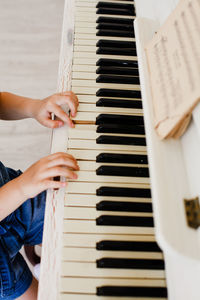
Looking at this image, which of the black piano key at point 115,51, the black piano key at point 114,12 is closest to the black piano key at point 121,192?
the black piano key at point 115,51

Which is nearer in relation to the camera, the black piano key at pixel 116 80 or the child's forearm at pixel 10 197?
the child's forearm at pixel 10 197

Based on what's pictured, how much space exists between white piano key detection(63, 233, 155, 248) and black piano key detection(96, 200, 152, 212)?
0.07 metres

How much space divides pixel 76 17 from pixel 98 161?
0.68 m

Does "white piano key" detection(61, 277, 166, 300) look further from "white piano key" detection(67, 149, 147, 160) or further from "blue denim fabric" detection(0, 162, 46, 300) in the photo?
"blue denim fabric" detection(0, 162, 46, 300)

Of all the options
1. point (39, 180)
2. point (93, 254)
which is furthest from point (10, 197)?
point (93, 254)

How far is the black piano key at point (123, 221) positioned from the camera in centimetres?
78

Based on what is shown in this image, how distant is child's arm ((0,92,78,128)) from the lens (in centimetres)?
96

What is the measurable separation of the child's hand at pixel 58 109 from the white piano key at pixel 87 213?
0.92ft

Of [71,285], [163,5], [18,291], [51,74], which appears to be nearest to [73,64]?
[163,5]

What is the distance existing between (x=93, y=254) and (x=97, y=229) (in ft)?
0.21

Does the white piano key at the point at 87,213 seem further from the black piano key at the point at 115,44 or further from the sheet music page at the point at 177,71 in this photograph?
the black piano key at the point at 115,44

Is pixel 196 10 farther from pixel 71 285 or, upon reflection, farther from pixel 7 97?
pixel 7 97

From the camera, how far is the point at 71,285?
28.1 inches

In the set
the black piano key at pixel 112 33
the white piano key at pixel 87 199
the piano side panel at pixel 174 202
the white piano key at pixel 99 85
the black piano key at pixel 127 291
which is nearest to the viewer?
the piano side panel at pixel 174 202
